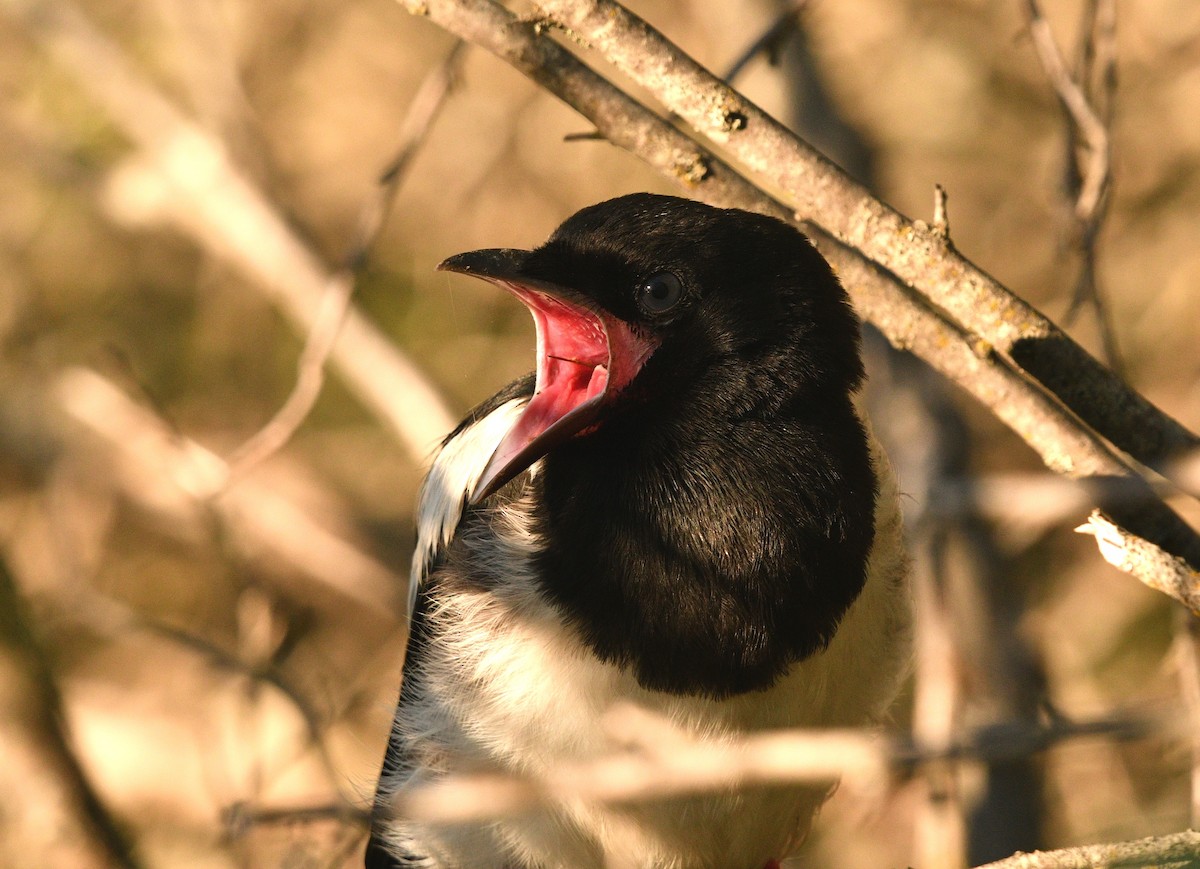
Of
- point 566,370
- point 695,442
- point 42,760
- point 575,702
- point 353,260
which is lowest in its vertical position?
point 575,702

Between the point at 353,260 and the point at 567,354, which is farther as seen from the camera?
the point at 353,260

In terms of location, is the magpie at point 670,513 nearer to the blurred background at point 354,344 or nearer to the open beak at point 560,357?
the open beak at point 560,357

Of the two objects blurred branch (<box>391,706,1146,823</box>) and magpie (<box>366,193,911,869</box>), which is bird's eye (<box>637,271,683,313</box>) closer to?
magpie (<box>366,193,911,869</box>)

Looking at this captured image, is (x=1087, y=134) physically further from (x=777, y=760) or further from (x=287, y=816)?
(x=287, y=816)

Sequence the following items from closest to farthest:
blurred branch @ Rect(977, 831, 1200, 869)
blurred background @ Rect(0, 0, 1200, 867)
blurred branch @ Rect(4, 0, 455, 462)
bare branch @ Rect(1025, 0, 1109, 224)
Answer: blurred branch @ Rect(977, 831, 1200, 869) → bare branch @ Rect(1025, 0, 1109, 224) → blurred background @ Rect(0, 0, 1200, 867) → blurred branch @ Rect(4, 0, 455, 462)

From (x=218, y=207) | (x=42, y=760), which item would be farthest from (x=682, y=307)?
(x=218, y=207)

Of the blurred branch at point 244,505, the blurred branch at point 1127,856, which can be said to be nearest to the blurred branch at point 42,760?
the blurred branch at point 244,505

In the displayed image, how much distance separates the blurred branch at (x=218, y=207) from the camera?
4648mm

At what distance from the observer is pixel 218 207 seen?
15.9 ft

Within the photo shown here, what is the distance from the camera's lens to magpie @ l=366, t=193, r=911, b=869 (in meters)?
2.24

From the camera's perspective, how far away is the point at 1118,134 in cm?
486

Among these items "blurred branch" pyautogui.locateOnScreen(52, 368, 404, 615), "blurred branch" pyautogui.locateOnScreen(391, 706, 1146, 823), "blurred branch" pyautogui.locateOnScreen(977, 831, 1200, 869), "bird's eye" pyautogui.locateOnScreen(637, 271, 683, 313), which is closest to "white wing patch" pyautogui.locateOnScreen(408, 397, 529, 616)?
"bird's eye" pyautogui.locateOnScreen(637, 271, 683, 313)

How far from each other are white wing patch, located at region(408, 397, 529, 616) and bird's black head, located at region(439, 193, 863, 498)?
0.68 feet

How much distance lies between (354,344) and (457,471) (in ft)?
6.92
